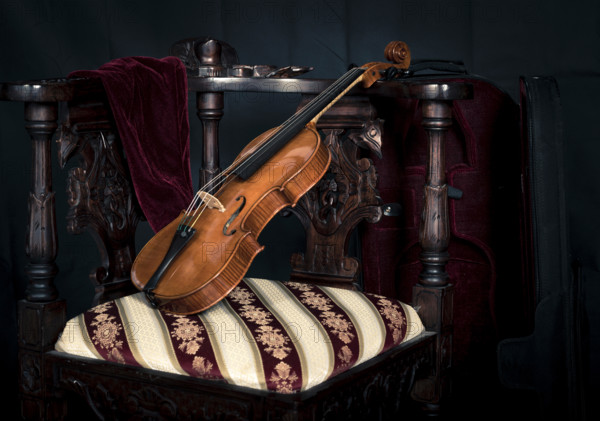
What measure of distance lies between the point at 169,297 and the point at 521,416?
113 cm

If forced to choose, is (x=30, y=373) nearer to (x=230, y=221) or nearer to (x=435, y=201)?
(x=230, y=221)

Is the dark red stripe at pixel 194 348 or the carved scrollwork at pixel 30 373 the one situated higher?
the dark red stripe at pixel 194 348

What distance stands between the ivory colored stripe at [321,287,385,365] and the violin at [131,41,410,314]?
8.8 inches

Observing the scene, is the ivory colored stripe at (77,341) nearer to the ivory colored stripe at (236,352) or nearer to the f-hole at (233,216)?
the ivory colored stripe at (236,352)

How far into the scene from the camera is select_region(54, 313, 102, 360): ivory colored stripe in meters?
1.46

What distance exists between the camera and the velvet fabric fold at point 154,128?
1644 millimetres

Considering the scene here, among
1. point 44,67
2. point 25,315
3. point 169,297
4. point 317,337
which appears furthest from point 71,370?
point 44,67

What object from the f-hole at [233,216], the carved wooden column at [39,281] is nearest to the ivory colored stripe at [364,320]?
the f-hole at [233,216]

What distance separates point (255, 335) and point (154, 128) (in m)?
0.61

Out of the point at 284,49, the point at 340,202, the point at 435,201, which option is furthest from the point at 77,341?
the point at 284,49

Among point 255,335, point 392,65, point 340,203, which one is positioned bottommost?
point 255,335

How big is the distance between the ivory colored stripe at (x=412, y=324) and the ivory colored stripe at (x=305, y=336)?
238 mm

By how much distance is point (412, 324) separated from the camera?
163 centimetres

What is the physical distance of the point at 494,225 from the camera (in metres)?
2.11
